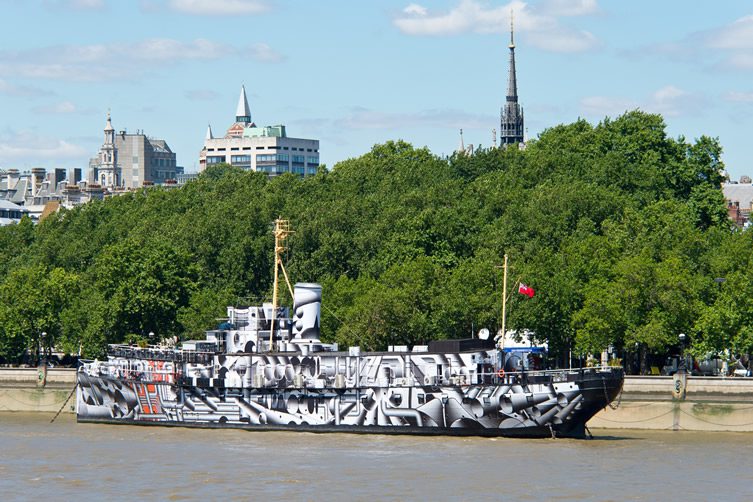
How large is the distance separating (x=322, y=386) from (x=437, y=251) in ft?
113

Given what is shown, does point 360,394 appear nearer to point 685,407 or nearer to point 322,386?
point 322,386

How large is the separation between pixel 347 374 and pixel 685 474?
2180cm

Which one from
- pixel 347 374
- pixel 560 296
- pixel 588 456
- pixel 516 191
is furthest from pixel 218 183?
pixel 588 456

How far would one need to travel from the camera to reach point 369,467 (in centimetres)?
6612

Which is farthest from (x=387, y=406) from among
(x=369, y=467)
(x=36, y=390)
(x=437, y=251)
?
(x=437, y=251)

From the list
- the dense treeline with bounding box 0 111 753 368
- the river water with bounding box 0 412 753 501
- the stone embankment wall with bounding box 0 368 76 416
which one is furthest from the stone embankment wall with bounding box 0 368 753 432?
the stone embankment wall with bounding box 0 368 76 416

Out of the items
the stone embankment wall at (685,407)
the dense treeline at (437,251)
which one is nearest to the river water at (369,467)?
the stone embankment wall at (685,407)

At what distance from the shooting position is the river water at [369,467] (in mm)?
59812

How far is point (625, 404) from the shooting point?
8450 cm

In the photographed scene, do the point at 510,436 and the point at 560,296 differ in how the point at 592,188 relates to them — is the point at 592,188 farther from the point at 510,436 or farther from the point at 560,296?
the point at 510,436

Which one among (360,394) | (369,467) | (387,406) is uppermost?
(360,394)

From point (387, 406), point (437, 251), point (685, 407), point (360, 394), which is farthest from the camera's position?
point (437, 251)

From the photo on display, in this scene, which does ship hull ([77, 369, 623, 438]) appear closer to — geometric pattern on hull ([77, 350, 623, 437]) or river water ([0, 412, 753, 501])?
geometric pattern on hull ([77, 350, 623, 437])

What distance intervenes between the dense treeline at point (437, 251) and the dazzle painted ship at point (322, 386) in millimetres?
9993
